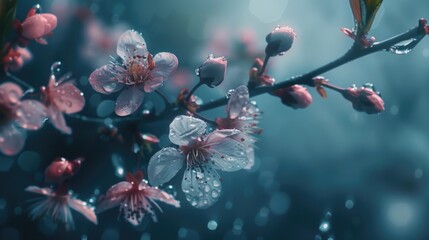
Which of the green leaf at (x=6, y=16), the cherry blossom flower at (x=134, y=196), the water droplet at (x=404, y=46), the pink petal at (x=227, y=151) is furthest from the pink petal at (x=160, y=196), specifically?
the water droplet at (x=404, y=46)

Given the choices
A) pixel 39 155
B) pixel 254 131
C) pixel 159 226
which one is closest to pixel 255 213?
pixel 159 226

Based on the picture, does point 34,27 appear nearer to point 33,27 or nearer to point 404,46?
point 33,27

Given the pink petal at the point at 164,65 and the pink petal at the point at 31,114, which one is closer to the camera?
the pink petal at the point at 31,114

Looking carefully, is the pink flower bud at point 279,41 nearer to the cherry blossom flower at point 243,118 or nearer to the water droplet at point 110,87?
the cherry blossom flower at point 243,118

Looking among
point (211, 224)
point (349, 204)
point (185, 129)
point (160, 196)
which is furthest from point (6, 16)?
point (349, 204)

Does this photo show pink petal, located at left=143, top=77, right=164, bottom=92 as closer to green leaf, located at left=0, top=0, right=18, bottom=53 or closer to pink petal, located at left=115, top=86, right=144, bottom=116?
pink petal, located at left=115, top=86, right=144, bottom=116

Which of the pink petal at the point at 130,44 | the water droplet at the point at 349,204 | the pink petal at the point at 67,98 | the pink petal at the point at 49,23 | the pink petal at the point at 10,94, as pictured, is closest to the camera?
the pink petal at the point at 10,94

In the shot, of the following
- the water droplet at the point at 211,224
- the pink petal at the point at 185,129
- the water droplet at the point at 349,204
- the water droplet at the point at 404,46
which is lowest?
the water droplet at the point at 349,204
